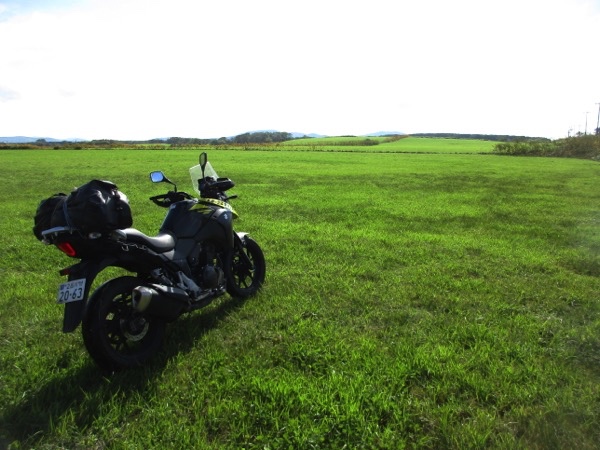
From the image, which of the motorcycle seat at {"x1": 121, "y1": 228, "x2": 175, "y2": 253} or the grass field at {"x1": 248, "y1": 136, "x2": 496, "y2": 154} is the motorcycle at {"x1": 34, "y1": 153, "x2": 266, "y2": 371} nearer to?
the motorcycle seat at {"x1": 121, "y1": 228, "x2": 175, "y2": 253}

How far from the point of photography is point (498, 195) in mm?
14148

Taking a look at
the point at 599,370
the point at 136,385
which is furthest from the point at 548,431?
the point at 136,385

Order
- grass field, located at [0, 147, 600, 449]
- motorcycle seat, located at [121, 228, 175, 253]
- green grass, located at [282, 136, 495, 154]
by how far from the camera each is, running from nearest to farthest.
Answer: grass field, located at [0, 147, 600, 449], motorcycle seat, located at [121, 228, 175, 253], green grass, located at [282, 136, 495, 154]

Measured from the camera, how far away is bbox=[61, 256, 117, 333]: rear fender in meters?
2.96

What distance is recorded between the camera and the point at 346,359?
361 centimetres

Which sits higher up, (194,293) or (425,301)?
(194,293)

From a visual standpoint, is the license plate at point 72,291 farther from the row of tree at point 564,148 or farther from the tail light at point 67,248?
the row of tree at point 564,148

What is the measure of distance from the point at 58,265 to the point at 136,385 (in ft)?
13.3

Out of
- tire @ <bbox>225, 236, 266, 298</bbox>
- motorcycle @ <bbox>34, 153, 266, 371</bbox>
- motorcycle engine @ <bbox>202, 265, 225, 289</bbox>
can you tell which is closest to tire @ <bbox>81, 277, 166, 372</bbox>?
motorcycle @ <bbox>34, 153, 266, 371</bbox>

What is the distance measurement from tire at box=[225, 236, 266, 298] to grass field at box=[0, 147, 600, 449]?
0.16 metres

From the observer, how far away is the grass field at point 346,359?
2750mm

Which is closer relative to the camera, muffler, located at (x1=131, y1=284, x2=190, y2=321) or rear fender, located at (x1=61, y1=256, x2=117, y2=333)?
rear fender, located at (x1=61, y1=256, x2=117, y2=333)

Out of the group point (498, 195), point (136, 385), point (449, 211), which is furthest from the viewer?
point (498, 195)

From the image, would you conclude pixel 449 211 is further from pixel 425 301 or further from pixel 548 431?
pixel 548 431
